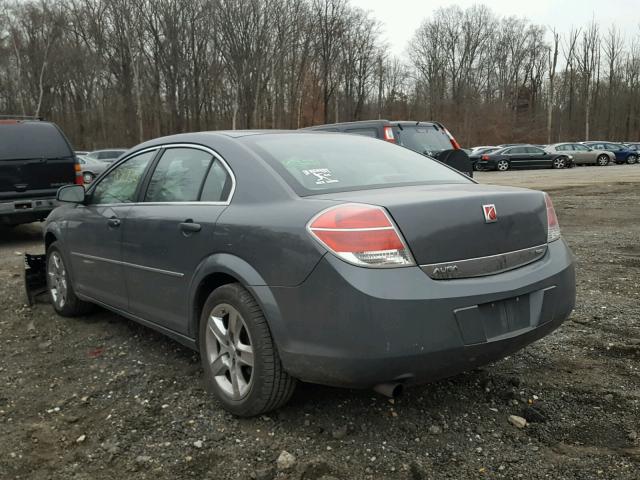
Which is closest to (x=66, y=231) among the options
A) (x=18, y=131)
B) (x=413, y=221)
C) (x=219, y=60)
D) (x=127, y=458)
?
(x=127, y=458)

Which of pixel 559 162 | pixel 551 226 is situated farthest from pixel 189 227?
pixel 559 162

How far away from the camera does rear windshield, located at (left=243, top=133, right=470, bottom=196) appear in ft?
9.93

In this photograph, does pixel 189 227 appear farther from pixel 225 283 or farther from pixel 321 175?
pixel 321 175

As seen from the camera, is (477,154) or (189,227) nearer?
(189,227)

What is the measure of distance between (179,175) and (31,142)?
6.28 metres

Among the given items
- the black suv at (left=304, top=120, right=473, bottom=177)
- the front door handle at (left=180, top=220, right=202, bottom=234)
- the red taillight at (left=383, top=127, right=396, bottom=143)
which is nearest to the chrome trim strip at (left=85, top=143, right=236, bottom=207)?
the front door handle at (left=180, top=220, right=202, bottom=234)

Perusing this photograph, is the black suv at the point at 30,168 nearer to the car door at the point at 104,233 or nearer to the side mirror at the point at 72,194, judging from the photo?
the car door at the point at 104,233

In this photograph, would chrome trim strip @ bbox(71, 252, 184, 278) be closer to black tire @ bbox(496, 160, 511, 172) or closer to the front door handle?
the front door handle

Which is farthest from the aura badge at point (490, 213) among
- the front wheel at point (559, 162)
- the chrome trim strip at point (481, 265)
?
the front wheel at point (559, 162)

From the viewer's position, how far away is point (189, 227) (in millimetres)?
3229

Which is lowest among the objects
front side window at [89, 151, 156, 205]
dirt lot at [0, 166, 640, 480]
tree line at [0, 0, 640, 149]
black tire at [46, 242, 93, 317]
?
dirt lot at [0, 166, 640, 480]

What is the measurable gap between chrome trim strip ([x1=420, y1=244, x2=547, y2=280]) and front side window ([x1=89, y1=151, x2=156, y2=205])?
2.36 meters

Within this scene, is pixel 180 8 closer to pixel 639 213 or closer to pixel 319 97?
pixel 319 97

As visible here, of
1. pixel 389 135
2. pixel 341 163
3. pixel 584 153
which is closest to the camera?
pixel 341 163
